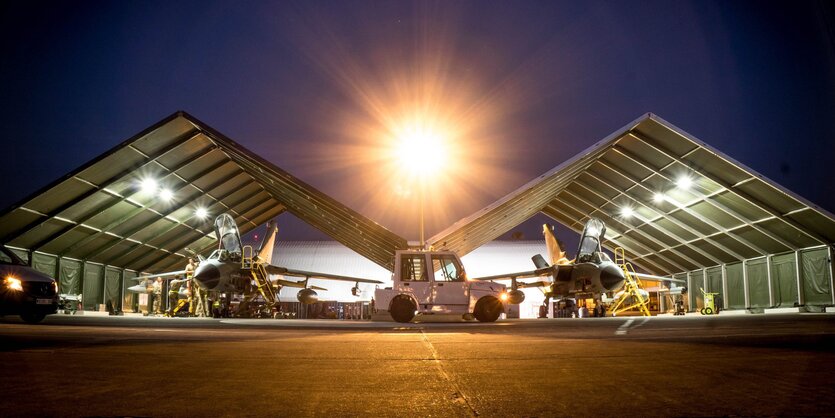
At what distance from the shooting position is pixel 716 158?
2295 cm

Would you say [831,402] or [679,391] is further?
[679,391]

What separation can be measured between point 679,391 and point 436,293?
1344 cm

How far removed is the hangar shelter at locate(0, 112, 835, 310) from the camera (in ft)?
A: 77.5

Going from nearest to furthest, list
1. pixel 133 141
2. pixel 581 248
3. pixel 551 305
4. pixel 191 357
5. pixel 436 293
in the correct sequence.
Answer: pixel 191 357 < pixel 436 293 < pixel 133 141 < pixel 581 248 < pixel 551 305

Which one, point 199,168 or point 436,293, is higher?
point 199,168

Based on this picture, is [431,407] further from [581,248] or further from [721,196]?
[721,196]

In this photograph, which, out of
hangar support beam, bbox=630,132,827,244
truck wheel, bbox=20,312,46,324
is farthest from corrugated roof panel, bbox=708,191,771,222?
truck wheel, bbox=20,312,46,324

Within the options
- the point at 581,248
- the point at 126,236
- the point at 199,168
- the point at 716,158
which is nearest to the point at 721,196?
the point at 716,158

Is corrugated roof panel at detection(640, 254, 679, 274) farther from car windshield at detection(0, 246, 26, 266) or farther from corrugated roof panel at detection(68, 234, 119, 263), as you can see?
car windshield at detection(0, 246, 26, 266)

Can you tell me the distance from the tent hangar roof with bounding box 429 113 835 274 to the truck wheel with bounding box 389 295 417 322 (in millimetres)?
8656

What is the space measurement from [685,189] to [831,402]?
26.8 meters

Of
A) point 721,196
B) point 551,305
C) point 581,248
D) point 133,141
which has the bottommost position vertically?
point 551,305

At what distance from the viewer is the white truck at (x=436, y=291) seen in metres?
16.5

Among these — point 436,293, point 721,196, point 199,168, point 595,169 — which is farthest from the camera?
point 595,169
